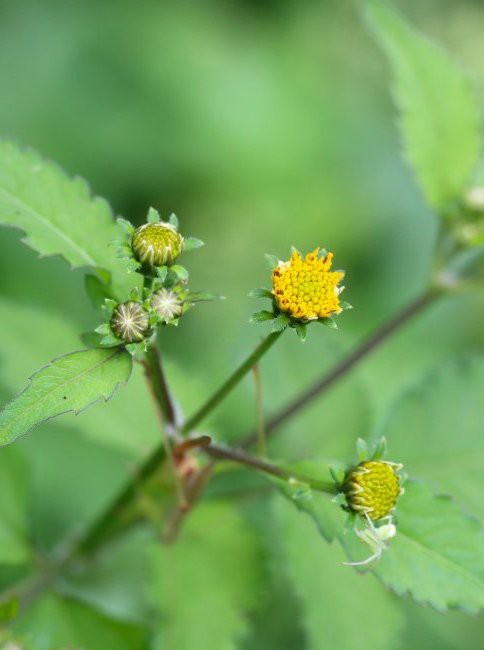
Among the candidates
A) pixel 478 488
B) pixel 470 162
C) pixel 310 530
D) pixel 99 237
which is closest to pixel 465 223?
pixel 470 162

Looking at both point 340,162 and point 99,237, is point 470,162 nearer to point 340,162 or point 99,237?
point 99,237

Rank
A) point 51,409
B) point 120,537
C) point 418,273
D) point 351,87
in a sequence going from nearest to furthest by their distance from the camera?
1. point 51,409
2. point 120,537
3. point 418,273
4. point 351,87

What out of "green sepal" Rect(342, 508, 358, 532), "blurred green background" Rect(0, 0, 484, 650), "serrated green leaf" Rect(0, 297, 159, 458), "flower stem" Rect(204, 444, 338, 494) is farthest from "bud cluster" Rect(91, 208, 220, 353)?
"blurred green background" Rect(0, 0, 484, 650)

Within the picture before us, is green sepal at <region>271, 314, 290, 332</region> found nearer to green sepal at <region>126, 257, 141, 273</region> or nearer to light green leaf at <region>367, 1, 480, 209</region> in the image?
green sepal at <region>126, 257, 141, 273</region>

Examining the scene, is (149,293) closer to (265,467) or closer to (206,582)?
(265,467)

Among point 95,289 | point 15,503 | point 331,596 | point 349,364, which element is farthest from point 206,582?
point 95,289
